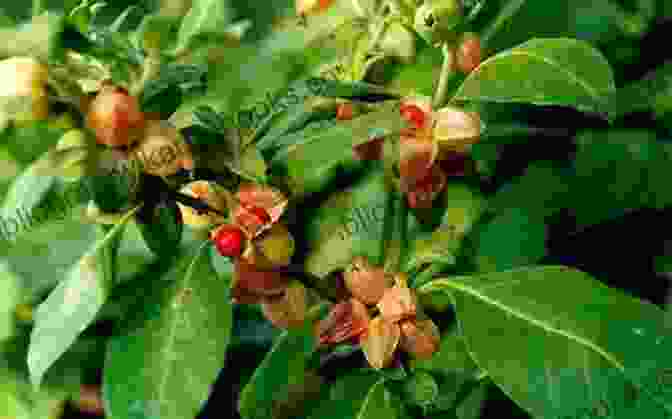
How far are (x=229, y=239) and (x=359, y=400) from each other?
0.88 ft

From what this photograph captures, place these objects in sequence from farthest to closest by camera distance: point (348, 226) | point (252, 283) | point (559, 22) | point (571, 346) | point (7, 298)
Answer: point (559, 22) < point (7, 298) < point (348, 226) < point (252, 283) < point (571, 346)

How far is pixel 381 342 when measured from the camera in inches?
46.9

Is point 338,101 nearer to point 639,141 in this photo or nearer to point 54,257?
point 54,257

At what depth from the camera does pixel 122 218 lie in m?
1.19

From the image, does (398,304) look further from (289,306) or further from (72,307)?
(72,307)

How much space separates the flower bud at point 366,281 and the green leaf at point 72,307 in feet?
0.90

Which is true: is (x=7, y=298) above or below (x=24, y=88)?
below

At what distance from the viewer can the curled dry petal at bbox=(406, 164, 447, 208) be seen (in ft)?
4.19

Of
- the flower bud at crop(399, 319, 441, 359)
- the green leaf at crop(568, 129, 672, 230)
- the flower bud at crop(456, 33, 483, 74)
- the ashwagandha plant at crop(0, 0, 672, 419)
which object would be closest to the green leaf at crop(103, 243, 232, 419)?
the ashwagandha plant at crop(0, 0, 672, 419)

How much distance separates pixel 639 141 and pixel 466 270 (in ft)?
2.44

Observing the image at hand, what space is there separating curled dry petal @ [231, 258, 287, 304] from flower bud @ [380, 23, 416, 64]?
1.08 ft

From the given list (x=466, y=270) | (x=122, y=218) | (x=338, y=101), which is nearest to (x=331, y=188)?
(x=466, y=270)

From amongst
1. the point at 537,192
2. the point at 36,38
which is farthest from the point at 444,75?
the point at 537,192

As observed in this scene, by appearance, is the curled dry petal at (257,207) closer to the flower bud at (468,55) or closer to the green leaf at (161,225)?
the green leaf at (161,225)
